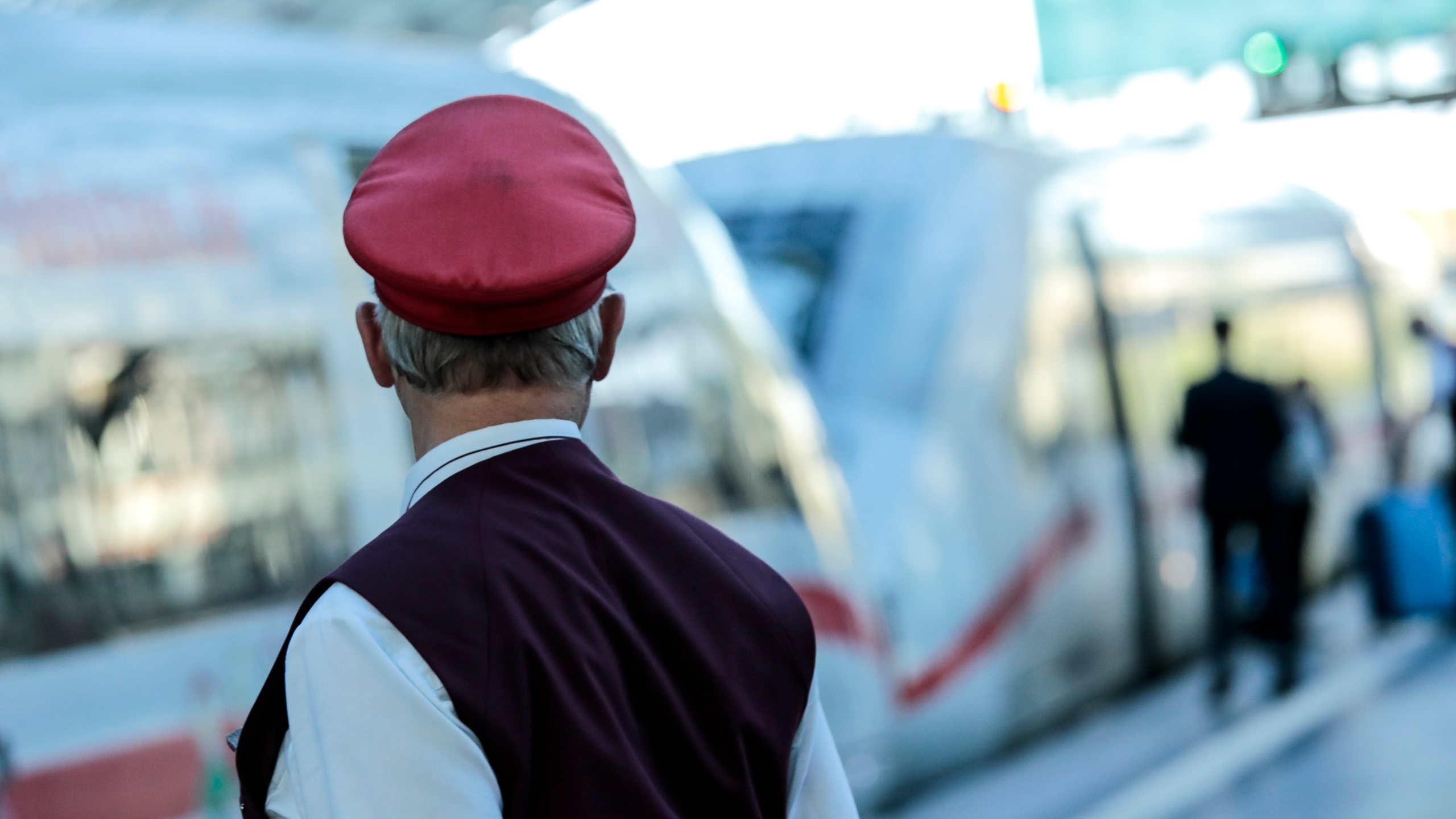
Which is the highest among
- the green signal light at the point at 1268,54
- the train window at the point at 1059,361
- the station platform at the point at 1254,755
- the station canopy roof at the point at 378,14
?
the station canopy roof at the point at 378,14

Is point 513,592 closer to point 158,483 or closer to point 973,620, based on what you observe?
point 158,483

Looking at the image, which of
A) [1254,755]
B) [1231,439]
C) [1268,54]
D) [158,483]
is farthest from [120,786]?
[1268,54]

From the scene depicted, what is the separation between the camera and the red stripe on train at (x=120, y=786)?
261 centimetres

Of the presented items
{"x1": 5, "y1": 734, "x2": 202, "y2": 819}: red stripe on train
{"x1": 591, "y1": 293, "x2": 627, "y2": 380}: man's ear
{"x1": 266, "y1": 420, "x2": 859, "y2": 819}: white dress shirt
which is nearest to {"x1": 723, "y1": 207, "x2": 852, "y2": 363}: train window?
{"x1": 5, "y1": 734, "x2": 202, "y2": 819}: red stripe on train

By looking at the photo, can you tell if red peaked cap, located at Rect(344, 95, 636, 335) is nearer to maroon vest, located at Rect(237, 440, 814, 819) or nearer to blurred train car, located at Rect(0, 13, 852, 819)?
maroon vest, located at Rect(237, 440, 814, 819)

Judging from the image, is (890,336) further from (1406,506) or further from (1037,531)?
(1406,506)

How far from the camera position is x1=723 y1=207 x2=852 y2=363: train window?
278 inches

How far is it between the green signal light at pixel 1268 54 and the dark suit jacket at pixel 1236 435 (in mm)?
4928

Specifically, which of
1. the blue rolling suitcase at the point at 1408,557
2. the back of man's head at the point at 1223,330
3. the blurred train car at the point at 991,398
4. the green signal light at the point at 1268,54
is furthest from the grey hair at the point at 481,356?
the green signal light at the point at 1268,54

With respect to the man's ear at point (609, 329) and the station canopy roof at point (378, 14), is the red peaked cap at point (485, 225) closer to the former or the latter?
the man's ear at point (609, 329)

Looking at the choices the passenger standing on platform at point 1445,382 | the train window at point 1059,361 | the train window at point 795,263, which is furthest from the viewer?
the passenger standing on platform at point 1445,382

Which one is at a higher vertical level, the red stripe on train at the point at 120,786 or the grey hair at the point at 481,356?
the grey hair at the point at 481,356

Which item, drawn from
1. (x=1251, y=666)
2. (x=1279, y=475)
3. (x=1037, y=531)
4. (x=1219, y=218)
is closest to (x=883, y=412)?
(x=1037, y=531)

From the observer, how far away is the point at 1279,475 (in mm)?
7363
